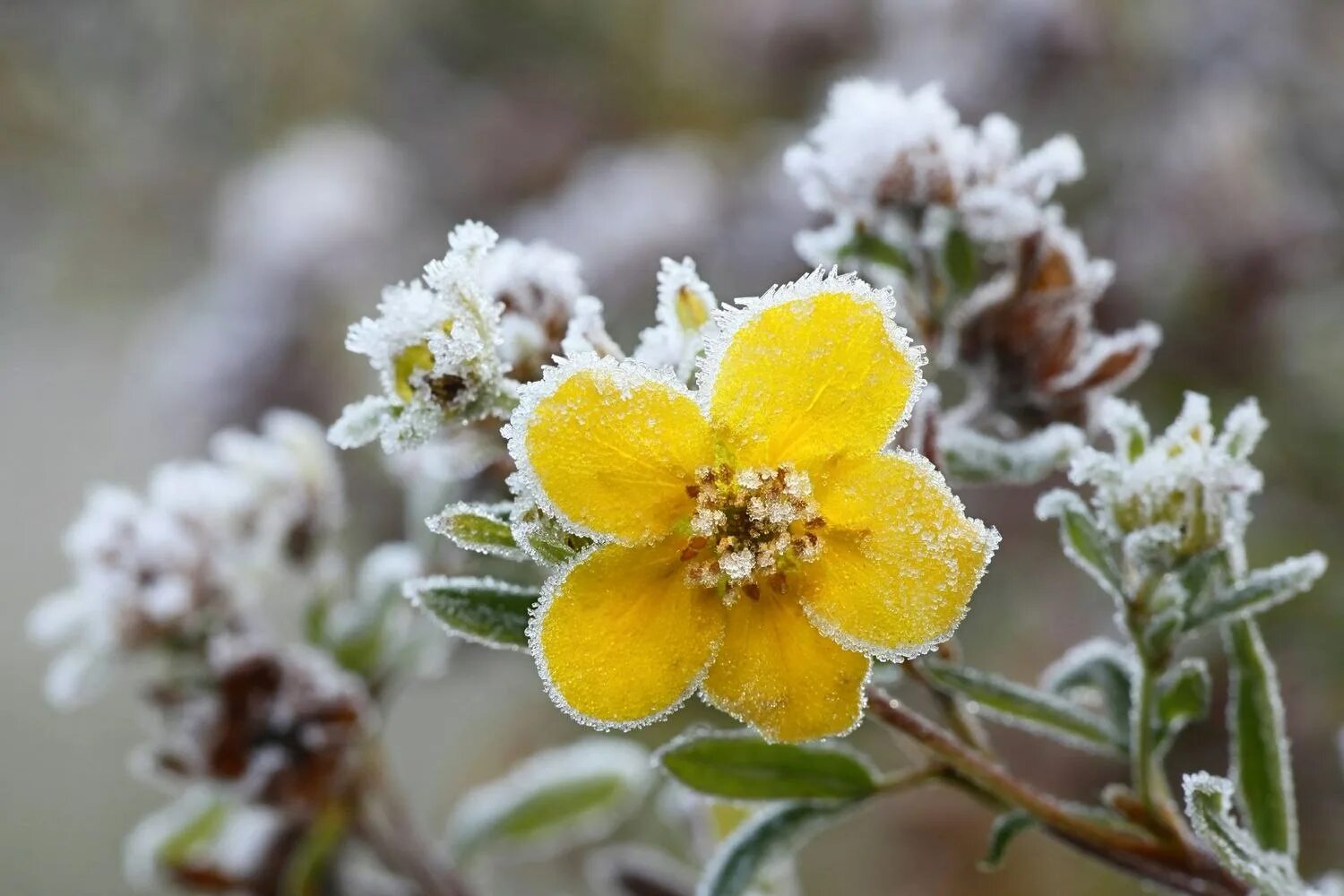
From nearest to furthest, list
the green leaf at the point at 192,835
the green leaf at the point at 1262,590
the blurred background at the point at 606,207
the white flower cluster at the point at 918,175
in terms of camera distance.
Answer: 1. the green leaf at the point at 1262,590
2. the white flower cluster at the point at 918,175
3. the green leaf at the point at 192,835
4. the blurred background at the point at 606,207

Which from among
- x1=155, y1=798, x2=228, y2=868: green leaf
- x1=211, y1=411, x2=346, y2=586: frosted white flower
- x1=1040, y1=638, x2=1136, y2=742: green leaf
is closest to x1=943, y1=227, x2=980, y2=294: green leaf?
x1=1040, y1=638, x2=1136, y2=742: green leaf

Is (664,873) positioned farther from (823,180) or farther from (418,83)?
(418,83)

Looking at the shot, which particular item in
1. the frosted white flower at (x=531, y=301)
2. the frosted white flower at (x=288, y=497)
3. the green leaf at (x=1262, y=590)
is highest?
the frosted white flower at (x=288, y=497)

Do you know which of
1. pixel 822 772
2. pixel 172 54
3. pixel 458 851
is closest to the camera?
pixel 822 772

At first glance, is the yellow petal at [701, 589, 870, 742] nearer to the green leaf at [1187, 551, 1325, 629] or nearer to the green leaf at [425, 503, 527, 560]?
the green leaf at [425, 503, 527, 560]

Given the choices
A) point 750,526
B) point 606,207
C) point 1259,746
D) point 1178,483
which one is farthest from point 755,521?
point 606,207

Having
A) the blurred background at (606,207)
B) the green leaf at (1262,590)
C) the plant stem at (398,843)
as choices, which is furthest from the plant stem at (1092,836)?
the blurred background at (606,207)

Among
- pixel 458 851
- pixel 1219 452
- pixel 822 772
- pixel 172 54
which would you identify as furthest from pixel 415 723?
pixel 1219 452

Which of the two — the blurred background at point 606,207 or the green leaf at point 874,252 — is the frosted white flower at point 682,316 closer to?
the green leaf at point 874,252
